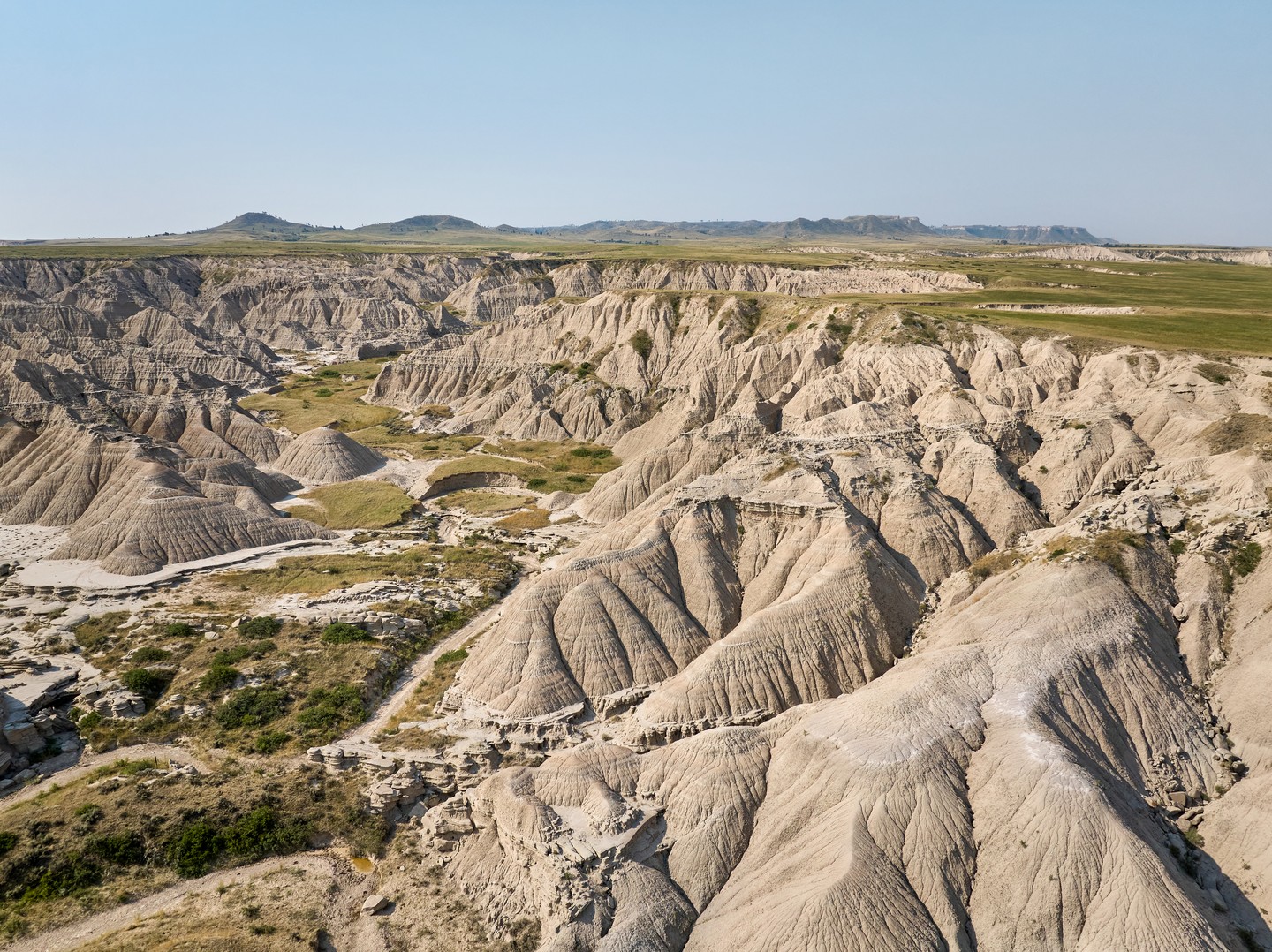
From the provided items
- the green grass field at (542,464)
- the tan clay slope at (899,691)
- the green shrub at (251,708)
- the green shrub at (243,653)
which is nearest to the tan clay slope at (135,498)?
the green grass field at (542,464)

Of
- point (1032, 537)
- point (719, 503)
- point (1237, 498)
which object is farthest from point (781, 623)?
point (1237, 498)

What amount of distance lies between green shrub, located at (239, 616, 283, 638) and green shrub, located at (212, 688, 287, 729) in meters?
7.20

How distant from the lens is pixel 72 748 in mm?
39344

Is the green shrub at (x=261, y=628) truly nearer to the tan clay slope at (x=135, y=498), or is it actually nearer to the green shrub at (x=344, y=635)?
the green shrub at (x=344, y=635)

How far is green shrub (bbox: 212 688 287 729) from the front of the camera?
1576 inches

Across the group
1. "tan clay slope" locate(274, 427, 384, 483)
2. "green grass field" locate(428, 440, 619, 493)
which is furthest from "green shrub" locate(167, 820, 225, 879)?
"tan clay slope" locate(274, 427, 384, 483)

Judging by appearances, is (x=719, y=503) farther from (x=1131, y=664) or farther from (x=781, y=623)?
(x=1131, y=664)

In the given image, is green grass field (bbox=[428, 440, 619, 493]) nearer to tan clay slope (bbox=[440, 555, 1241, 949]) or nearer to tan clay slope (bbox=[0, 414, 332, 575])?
tan clay slope (bbox=[0, 414, 332, 575])

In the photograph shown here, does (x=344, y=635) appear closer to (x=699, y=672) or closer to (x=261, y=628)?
(x=261, y=628)

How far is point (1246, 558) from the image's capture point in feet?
120

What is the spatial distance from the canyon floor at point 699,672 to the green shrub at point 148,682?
7.7 inches

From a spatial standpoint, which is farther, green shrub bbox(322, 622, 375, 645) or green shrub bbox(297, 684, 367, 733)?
green shrub bbox(322, 622, 375, 645)

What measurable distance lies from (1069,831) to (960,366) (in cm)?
6071

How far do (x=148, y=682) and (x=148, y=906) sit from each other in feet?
60.8
